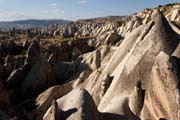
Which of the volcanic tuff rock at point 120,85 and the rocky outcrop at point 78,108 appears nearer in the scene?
the rocky outcrop at point 78,108

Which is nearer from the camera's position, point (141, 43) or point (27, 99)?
point (141, 43)

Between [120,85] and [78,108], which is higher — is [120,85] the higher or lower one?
the lower one

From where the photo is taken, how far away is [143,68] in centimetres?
1708

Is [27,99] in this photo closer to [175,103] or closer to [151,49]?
[151,49]

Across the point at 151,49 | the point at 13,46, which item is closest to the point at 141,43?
the point at 151,49

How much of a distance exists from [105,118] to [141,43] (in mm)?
6239

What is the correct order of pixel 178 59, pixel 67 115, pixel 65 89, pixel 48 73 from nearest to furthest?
pixel 67 115
pixel 178 59
pixel 65 89
pixel 48 73

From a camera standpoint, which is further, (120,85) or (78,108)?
(120,85)

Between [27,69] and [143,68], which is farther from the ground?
[143,68]

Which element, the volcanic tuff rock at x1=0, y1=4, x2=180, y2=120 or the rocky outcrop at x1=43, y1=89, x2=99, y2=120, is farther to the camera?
the volcanic tuff rock at x1=0, y1=4, x2=180, y2=120

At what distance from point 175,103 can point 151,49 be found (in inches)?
178

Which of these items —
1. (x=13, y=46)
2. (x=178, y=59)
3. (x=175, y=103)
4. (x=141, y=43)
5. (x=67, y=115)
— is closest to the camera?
(x=67, y=115)

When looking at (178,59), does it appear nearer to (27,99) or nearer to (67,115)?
(67,115)

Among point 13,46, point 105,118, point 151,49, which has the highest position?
point 151,49
